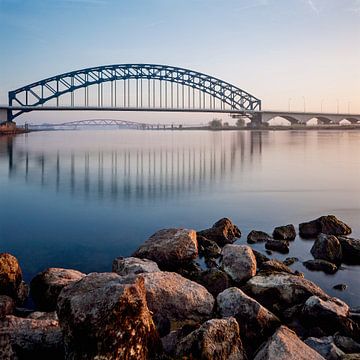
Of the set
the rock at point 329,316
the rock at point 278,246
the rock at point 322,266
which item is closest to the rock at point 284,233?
the rock at point 278,246

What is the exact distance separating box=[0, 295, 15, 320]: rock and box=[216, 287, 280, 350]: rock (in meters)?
2.66

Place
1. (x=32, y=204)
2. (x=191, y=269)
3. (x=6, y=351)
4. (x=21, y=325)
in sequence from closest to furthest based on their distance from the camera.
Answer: (x=6, y=351)
(x=21, y=325)
(x=191, y=269)
(x=32, y=204)

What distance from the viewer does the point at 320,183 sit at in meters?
17.1

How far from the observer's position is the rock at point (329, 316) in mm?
4723

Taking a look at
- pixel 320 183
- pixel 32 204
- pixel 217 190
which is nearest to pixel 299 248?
pixel 217 190

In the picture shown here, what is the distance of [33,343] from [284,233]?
21.2 feet

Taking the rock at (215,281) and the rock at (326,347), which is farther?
the rock at (215,281)

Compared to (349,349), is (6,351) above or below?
above

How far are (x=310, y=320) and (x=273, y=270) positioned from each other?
1.51 meters

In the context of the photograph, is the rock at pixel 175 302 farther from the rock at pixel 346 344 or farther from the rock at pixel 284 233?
the rock at pixel 284 233

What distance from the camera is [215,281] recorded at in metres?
6.01

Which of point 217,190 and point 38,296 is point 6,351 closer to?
point 38,296

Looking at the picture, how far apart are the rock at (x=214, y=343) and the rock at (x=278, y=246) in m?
4.53

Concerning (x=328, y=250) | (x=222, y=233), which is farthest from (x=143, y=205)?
(x=328, y=250)
